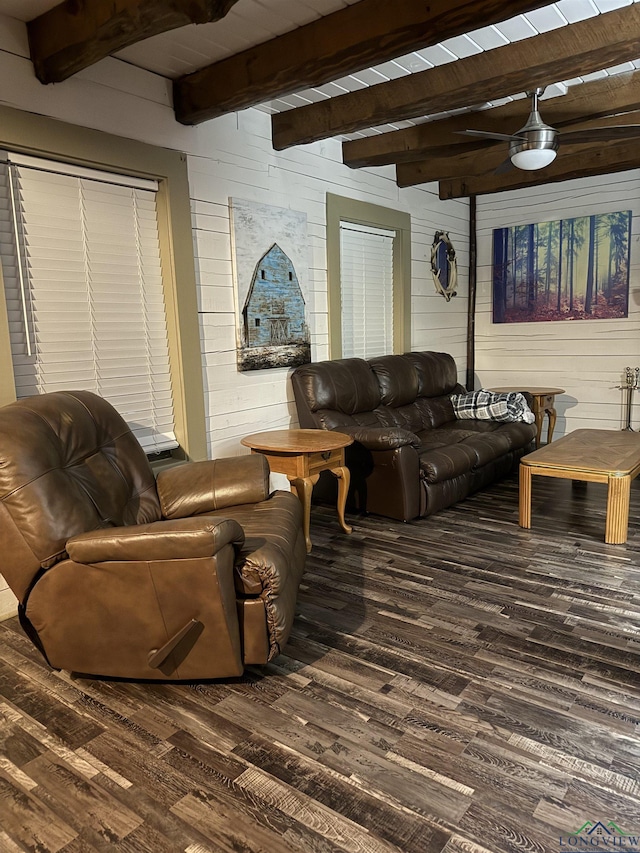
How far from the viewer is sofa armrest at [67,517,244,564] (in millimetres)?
1931

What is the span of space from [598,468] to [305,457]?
5.45 feet

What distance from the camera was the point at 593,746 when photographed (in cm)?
180

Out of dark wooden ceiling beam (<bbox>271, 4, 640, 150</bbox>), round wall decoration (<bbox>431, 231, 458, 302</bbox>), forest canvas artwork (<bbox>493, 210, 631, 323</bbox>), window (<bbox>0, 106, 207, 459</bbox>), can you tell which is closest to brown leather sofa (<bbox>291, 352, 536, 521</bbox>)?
window (<bbox>0, 106, 207, 459</bbox>)

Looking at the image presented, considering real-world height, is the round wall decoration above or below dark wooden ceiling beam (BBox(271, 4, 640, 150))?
below

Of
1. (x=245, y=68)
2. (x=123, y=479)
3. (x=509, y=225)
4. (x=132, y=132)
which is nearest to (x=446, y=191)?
(x=509, y=225)

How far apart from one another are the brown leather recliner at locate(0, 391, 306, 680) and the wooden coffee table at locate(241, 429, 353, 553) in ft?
3.21

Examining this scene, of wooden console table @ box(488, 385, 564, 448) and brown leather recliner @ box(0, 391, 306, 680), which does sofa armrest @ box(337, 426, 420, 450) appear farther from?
wooden console table @ box(488, 385, 564, 448)

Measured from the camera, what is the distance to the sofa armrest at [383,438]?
3.67 m

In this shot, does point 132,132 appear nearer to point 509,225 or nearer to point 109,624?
point 109,624

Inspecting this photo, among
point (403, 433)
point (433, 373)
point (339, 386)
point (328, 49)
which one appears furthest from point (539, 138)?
point (433, 373)

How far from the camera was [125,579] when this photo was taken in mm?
1999

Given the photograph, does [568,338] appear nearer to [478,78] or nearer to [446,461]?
[446,461]

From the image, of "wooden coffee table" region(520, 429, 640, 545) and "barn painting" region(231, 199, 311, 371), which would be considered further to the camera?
"barn painting" region(231, 199, 311, 371)

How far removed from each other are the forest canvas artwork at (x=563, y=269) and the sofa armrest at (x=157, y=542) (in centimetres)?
480
